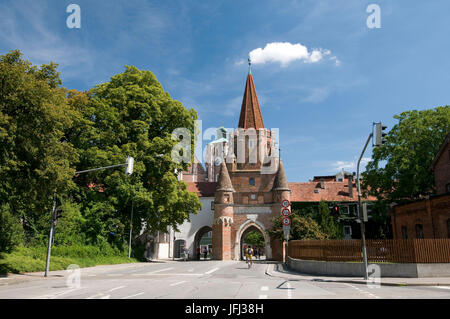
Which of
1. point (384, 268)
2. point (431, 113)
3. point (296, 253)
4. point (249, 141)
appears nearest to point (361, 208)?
point (384, 268)

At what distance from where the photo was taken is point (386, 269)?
53.5 feet

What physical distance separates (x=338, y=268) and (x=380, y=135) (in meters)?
7.64

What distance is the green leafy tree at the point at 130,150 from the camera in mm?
27453

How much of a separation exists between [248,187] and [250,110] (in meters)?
12.0

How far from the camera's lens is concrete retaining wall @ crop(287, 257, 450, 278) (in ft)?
52.3

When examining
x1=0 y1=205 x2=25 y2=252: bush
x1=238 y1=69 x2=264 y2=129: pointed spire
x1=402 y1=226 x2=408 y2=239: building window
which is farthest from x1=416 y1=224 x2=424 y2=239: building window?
x1=0 y1=205 x2=25 y2=252: bush

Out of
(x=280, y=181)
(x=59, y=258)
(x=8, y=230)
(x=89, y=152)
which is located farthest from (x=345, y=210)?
(x=8, y=230)

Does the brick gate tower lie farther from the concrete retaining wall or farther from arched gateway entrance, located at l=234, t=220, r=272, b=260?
the concrete retaining wall

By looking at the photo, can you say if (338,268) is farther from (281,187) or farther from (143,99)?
(281,187)

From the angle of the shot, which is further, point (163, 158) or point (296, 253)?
point (163, 158)

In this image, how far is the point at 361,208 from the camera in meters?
16.2

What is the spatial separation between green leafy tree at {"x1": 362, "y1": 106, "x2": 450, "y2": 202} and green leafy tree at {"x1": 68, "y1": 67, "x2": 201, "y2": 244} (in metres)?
19.1

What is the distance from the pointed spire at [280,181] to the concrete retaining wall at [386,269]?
25.9 m

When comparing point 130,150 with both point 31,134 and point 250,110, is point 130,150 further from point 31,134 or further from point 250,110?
point 250,110
